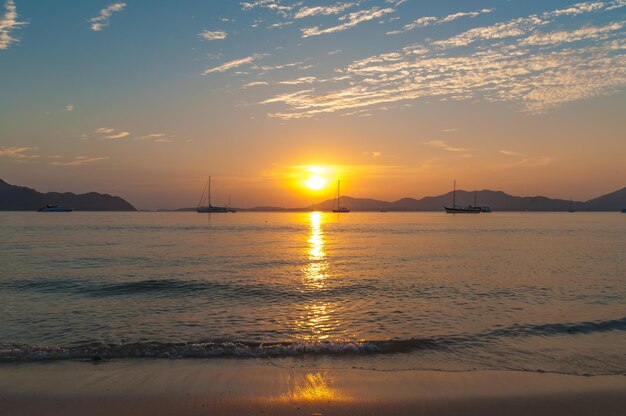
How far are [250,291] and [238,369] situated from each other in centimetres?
1256

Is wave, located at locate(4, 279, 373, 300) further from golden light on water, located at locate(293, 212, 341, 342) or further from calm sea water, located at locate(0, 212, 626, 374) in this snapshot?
golden light on water, located at locate(293, 212, 341, 342)

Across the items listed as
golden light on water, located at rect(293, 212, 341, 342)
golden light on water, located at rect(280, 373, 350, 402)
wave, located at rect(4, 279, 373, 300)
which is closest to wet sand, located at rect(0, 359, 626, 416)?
golden light on water, located at rect(280, 373, 350, 402)

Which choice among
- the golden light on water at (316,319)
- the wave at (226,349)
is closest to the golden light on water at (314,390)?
the wave at (226,349)

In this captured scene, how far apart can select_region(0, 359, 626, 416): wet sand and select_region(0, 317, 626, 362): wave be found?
760 millimetres

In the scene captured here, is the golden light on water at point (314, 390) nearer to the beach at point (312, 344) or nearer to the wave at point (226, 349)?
the beach at point (312, 344)

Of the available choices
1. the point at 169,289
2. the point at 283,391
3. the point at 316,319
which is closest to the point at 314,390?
the point at 283,391

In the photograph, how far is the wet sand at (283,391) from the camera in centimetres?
848

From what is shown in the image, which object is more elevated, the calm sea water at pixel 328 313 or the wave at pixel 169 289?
the calm sea water at pixel 328 313

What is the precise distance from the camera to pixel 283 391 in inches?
372

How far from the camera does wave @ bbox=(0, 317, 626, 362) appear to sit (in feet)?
39.9

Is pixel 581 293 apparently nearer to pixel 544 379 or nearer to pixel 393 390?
pixel 544 379

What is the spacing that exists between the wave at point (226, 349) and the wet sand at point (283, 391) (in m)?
0.76

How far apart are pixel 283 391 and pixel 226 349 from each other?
3890 mm

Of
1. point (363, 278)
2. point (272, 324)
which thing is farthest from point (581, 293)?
point (272, 324)
